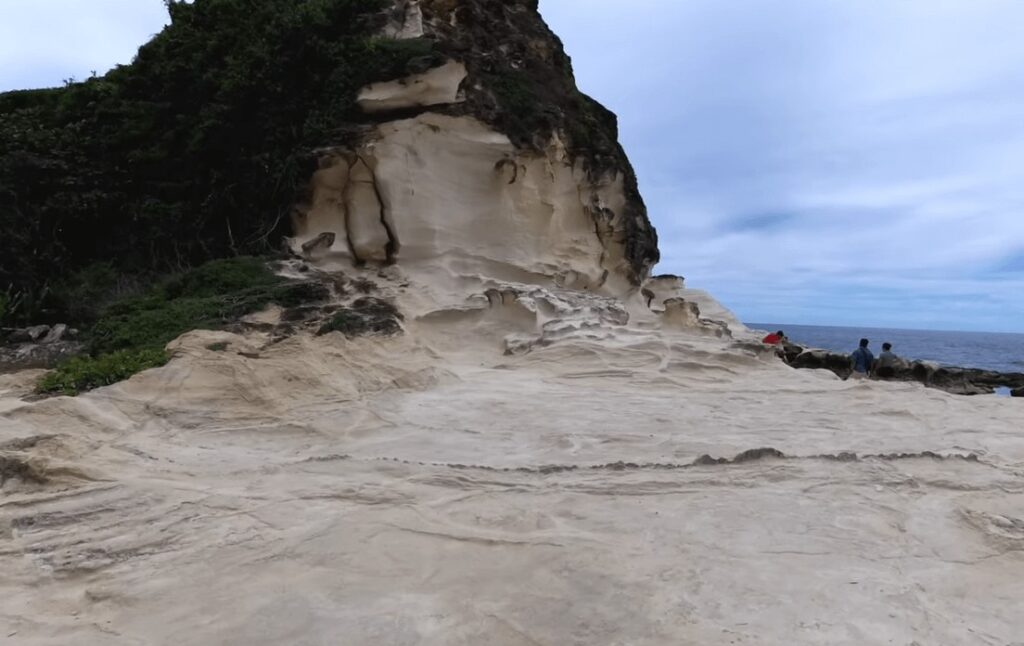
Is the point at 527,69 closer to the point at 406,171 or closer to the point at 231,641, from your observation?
the point at 406,171

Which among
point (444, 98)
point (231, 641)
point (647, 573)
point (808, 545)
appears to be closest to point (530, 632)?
point (647, 573)

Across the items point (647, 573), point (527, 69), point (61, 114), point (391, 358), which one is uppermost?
point (527, 69)

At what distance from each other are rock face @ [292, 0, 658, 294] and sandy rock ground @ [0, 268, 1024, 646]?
4.81 m

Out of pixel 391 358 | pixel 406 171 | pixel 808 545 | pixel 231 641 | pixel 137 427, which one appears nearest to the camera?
pixel 231 641

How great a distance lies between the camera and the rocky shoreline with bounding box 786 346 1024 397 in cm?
1678

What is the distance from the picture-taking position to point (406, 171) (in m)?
11.6

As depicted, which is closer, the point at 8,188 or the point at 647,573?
the point at 647,573

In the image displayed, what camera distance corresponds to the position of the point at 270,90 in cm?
1298

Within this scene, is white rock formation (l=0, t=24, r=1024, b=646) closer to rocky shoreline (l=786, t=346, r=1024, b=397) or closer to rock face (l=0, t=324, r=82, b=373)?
rock face (l=0, t=324, r=82, b=373)

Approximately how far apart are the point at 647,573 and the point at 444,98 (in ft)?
33.0

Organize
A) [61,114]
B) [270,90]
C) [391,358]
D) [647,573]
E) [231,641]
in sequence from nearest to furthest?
[231,641], [647,573], [391,358], [270,90], [61,114]

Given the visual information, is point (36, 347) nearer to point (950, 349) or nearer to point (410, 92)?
point (410, 92)

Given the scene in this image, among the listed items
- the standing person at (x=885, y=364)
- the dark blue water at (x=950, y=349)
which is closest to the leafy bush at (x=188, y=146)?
the standing person at (x=885, y=364)

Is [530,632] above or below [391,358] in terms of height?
below
